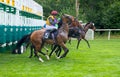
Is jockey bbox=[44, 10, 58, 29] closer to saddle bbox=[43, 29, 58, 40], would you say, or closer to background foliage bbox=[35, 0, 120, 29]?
saddle bbox=[43, 29, 58, 40]

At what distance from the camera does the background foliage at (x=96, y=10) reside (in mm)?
39344

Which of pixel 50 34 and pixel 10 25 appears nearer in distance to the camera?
pixel 50 34

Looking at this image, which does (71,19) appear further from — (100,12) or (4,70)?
(100,12)

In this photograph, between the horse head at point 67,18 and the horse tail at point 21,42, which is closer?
the horse head at point 67,18

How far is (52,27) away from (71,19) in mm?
1396

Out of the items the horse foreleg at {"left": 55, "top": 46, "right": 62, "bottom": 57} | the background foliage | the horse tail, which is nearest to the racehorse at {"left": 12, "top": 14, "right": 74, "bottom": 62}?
the horse tail

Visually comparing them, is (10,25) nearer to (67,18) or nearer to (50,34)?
(50,34)

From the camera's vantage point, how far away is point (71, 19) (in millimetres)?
12914

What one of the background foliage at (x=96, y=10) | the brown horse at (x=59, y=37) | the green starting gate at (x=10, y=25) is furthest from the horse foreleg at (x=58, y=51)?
the background foliage at (x=96, y=10)

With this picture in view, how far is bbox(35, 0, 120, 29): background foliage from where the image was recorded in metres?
39.3

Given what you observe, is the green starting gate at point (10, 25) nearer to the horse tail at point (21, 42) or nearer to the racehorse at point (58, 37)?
the horse tail at point (21, 42)

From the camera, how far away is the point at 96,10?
45500 mm

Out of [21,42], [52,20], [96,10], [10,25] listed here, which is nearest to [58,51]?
[52,20]

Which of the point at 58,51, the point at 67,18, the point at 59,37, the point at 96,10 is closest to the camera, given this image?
the point at 59,37
